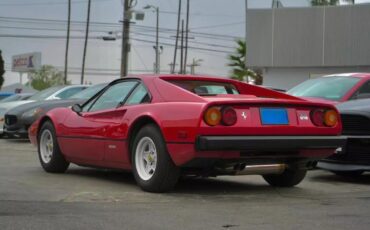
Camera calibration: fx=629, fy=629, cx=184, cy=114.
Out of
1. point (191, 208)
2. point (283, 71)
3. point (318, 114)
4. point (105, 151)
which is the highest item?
point (283, 71)

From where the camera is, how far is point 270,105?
6375 mm

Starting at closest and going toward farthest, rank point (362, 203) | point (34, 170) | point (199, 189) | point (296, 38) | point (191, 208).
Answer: point (191, 208) → point (362, 203) → point (199, 189) → point (34, 170) → point (296, 38)

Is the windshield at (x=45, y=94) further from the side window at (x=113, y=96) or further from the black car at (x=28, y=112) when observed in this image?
the side window at (x=113, y=96)

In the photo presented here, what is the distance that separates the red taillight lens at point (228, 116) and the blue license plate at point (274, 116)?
33 cm

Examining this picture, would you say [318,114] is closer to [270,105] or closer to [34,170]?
A: [270,105]

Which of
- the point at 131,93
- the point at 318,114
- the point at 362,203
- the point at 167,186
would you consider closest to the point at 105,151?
the point at 131,93

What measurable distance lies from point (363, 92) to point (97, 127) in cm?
444

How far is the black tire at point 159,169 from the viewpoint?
6344 millimetres

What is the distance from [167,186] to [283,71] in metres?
22.8

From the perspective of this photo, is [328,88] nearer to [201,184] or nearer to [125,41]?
[201,184]

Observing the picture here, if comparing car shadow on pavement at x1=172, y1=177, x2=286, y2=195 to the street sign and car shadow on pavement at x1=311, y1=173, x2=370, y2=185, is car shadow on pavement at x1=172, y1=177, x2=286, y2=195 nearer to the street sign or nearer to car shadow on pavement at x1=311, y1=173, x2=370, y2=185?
car shadow on pavement at x1=311, y1=173, x2=370, y2=185

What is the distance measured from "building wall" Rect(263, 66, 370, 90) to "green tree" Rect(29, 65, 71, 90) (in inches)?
2876

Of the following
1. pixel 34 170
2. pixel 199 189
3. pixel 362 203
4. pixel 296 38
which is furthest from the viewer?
pixel 296 38

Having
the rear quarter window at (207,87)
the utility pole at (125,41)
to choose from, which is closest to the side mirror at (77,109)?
the rear quarter window at (207,87)
